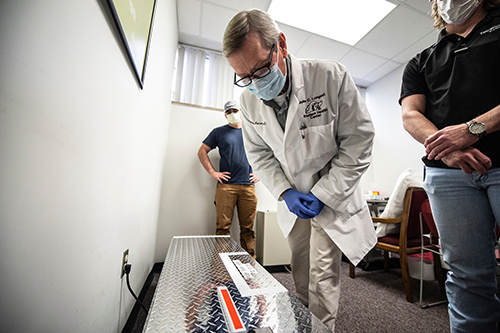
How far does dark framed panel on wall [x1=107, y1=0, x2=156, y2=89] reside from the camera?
61cm

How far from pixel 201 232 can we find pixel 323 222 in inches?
63.8

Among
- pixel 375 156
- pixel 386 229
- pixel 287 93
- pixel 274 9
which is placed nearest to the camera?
pixel 287 93

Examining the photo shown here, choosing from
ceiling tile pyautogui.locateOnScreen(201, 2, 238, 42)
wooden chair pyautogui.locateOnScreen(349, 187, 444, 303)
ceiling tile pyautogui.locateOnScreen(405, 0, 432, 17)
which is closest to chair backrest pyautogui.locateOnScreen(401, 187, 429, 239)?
wooden chair pyautogui.locateOnScreen(349, 187, 444, 303)

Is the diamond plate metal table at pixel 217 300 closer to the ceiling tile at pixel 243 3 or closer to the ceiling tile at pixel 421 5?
the ceiling tile at pixel 243 3

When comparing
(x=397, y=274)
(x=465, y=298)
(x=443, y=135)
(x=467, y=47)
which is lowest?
(x=397, y=274)

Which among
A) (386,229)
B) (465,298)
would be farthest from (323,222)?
(386,229)

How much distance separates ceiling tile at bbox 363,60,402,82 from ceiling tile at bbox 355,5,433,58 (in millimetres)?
194

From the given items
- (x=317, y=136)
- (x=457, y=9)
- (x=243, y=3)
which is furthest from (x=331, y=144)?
(x=243, y=3)

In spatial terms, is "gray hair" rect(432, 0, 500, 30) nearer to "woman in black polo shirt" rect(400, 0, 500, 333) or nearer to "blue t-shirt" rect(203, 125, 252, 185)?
"woman in black polo shirt" rect(400, 0, 500, 333)

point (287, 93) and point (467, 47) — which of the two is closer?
point (467, 47)

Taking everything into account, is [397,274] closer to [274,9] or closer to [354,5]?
[354,5]

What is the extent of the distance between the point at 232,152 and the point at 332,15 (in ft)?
5.62

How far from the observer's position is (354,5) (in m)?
1.97

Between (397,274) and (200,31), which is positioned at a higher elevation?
(200,31)
